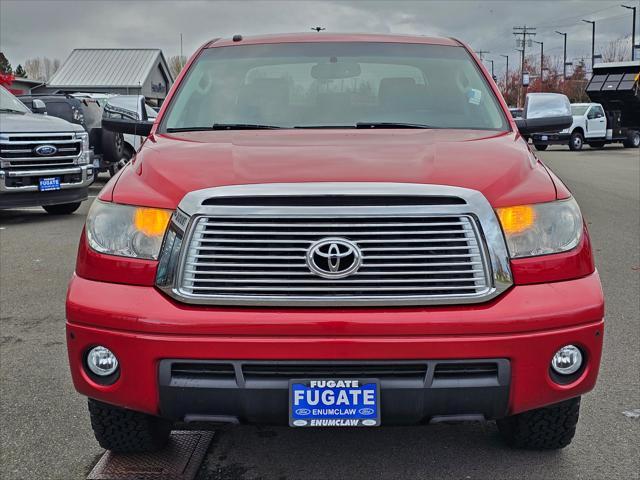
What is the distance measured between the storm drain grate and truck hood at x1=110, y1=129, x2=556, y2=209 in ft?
3.51

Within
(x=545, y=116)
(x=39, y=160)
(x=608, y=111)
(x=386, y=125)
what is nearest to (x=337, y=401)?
(x=386, y=125)

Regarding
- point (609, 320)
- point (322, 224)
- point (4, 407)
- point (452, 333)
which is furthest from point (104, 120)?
point (609, 320)

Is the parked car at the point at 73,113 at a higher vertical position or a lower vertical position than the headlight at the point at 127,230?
lower

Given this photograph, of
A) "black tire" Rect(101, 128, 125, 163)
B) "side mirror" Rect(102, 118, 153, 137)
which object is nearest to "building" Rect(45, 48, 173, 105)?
"black tire" Rect(101, 128, 125, 163)

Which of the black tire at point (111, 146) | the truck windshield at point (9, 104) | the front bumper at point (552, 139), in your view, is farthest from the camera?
the front bumper at point (552, 139)

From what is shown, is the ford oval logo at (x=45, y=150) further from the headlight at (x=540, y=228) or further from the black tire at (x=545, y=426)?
the headlight at (x=540, y=228)

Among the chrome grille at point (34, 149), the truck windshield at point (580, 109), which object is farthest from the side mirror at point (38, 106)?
the truck windshield at point (580, 109)

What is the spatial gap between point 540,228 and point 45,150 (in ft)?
29.1

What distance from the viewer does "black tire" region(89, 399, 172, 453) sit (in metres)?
2.92

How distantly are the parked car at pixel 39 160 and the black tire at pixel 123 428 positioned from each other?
7693mm

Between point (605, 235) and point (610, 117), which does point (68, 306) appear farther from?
point (610, 117)

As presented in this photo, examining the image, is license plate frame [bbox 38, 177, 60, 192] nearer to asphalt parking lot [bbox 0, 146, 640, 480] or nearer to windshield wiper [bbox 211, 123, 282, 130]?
asphalt parking lot [bbox 0, 146, 640, 480]

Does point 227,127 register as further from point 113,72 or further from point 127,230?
point 113,72

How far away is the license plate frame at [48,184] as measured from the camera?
10.1 metres
